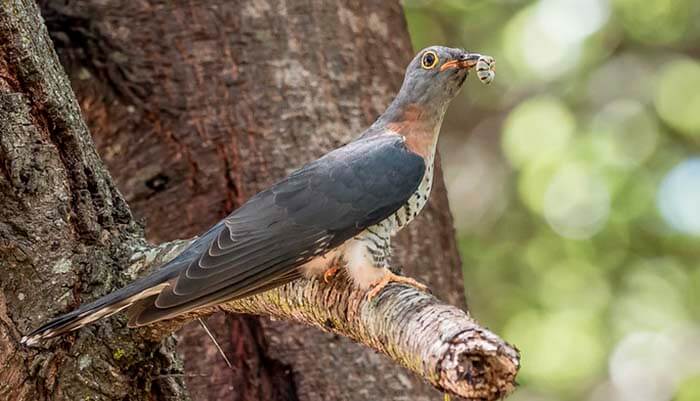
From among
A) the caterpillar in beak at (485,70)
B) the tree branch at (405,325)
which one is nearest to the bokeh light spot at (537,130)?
the caterpillar in beak at (485,70)

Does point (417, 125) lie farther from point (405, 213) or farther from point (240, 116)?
point (240, 116)

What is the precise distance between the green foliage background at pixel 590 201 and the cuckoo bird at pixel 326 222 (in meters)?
2.36

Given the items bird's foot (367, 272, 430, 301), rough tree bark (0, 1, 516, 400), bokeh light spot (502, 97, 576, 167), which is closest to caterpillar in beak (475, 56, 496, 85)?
rough tree bark (0, 1, 516, 400)

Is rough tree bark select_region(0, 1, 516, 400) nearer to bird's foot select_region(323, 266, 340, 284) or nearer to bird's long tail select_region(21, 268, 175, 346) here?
bird's foot select_region(323, 266, 340, 284)

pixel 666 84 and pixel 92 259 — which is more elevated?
pixel 666 84

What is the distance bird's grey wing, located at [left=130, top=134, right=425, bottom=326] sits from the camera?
279cm

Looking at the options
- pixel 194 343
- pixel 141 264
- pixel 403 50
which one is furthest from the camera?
pixel 403 50

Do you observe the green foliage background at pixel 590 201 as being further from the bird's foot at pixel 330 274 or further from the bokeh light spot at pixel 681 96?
the bird's foot at pixel 330 274

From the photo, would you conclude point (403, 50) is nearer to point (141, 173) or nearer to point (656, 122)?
point (141, 173)

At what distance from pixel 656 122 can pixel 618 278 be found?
111 cm

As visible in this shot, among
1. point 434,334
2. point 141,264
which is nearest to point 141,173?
point 141,264

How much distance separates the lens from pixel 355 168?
140 inches

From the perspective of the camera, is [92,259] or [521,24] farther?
[521,24]

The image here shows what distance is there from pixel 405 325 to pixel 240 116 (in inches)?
66.9
